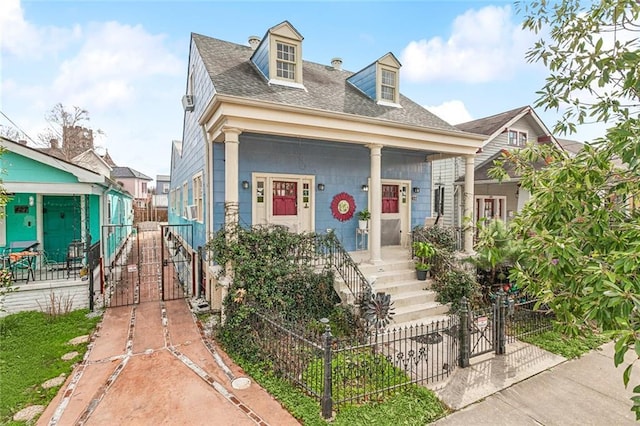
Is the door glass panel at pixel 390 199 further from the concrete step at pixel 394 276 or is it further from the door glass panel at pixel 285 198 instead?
the door glass panel at pixel 285 198

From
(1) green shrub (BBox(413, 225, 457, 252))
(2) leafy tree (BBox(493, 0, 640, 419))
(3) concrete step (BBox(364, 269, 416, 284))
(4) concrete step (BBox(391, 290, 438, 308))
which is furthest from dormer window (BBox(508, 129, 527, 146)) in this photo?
(2) leafy tree (BBox(493, 0, 640, 419))

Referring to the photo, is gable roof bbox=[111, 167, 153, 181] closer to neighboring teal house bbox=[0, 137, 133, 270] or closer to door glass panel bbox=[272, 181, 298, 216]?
neighboring teal house bbox=[0, 137, 133, 270]

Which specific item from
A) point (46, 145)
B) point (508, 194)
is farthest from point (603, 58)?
point (46, 145)

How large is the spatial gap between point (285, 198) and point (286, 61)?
3.85 m

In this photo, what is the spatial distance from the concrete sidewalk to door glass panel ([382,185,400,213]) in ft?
19.7

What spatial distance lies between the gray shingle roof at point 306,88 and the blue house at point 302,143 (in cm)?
5

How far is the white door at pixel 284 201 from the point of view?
8734 millimetres

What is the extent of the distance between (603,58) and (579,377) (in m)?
4.84

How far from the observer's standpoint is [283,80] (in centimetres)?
873

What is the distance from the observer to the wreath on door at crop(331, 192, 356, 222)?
9805 mm

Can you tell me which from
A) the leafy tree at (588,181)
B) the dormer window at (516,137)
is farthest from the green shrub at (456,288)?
the dormer window at (516,137)

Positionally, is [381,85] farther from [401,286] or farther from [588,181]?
[588,181]

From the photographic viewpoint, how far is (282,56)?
8820 millimetres

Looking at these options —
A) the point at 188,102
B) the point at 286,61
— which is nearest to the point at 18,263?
the point at 188,102
